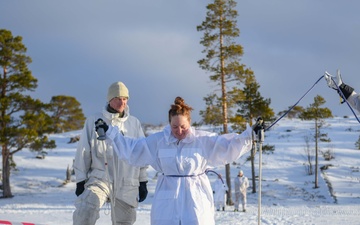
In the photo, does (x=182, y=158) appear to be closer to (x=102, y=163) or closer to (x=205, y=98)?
(x=102, y=163)

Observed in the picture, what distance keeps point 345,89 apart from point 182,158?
1992mm

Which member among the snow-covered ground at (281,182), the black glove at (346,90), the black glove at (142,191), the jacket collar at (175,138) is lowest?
the snow-covered ground at (281,182)

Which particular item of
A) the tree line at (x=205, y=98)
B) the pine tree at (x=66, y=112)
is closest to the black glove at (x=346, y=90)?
the tree line at (x=205, y=98)

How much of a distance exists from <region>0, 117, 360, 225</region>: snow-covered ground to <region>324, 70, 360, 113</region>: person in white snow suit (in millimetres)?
7934

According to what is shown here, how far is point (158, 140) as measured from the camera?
4.32 meters

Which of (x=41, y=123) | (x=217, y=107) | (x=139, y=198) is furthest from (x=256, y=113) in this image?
(x=139, y=198)

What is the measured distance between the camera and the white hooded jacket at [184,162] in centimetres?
408

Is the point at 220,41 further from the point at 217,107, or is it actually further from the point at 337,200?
the point at 337,200

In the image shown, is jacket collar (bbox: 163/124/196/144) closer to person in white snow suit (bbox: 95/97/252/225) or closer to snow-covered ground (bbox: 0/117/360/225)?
person in white snow suit (bbox: 95/97/252/225)

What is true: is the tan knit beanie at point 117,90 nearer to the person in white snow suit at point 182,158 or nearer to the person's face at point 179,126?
the person in white snow suit at point 182,158

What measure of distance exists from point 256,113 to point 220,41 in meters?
4.95

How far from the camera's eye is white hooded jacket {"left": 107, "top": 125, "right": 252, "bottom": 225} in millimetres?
4078

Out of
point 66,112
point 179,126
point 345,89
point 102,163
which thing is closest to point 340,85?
point 345,89

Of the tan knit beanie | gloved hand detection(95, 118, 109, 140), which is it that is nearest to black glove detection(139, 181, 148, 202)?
the tan knit beanie
